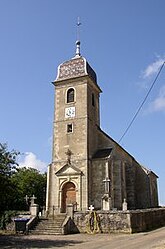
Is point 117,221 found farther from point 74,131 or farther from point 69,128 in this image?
point 69,128

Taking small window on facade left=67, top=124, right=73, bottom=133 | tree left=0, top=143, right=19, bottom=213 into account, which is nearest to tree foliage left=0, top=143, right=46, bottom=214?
tree left=0, top=143, right=19, bottom=213

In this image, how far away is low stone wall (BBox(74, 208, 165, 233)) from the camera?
19.7 metres

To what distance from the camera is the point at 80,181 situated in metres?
27.3

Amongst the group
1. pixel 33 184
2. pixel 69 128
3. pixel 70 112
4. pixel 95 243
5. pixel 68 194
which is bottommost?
pixel 95 243

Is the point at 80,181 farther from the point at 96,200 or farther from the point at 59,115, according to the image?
the point at 59,115

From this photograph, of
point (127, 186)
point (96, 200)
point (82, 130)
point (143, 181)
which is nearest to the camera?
point (96, 200)

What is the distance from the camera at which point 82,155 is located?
28.2 m

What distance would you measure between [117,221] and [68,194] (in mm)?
8626

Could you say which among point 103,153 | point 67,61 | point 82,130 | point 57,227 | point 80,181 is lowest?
point 57,227

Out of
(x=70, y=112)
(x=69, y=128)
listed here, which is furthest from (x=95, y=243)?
(x=70, y=112)

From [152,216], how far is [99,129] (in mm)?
11059

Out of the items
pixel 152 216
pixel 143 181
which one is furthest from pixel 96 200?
pixel 143 181

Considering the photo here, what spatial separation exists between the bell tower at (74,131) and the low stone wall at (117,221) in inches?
205

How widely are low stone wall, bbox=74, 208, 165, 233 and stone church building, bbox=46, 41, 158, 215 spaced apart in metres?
3.17
